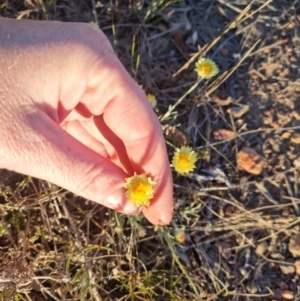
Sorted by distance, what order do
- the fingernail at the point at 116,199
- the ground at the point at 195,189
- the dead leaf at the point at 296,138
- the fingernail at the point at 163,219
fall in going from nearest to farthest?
1. the fingernail at the point at 116,199
2. the fingernail at the point at 163,219
3. the ground at the point at 195,189
4. the dead leaf at the point at 296,138

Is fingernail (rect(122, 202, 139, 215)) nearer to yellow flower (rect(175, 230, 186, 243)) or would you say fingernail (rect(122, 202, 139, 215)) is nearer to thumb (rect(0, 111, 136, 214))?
thumb (rect(0, 111, 136, 214))

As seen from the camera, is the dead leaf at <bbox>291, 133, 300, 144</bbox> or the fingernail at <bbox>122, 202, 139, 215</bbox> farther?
the dead leaf at <bbox>291, 133, 300, 144</bbox>

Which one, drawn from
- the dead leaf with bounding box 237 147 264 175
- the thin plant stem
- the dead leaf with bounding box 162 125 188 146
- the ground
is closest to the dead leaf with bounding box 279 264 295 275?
the ground

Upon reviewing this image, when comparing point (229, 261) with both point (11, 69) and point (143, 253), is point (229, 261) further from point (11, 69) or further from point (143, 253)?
point (11, 69)

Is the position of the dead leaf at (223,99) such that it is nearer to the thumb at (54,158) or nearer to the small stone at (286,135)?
the small stone at (286,135)

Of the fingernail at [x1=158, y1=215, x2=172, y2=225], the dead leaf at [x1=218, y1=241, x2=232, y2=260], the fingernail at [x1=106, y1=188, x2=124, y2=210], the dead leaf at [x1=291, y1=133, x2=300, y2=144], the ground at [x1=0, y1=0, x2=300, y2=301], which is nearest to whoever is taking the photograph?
the fingernail at [x1=106, y1=188, x2=124, y2=210]

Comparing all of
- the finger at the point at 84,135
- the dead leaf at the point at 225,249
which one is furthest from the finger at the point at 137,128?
the dead leaf at the point at 225,249

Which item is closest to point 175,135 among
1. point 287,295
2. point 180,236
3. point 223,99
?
point 223,99
